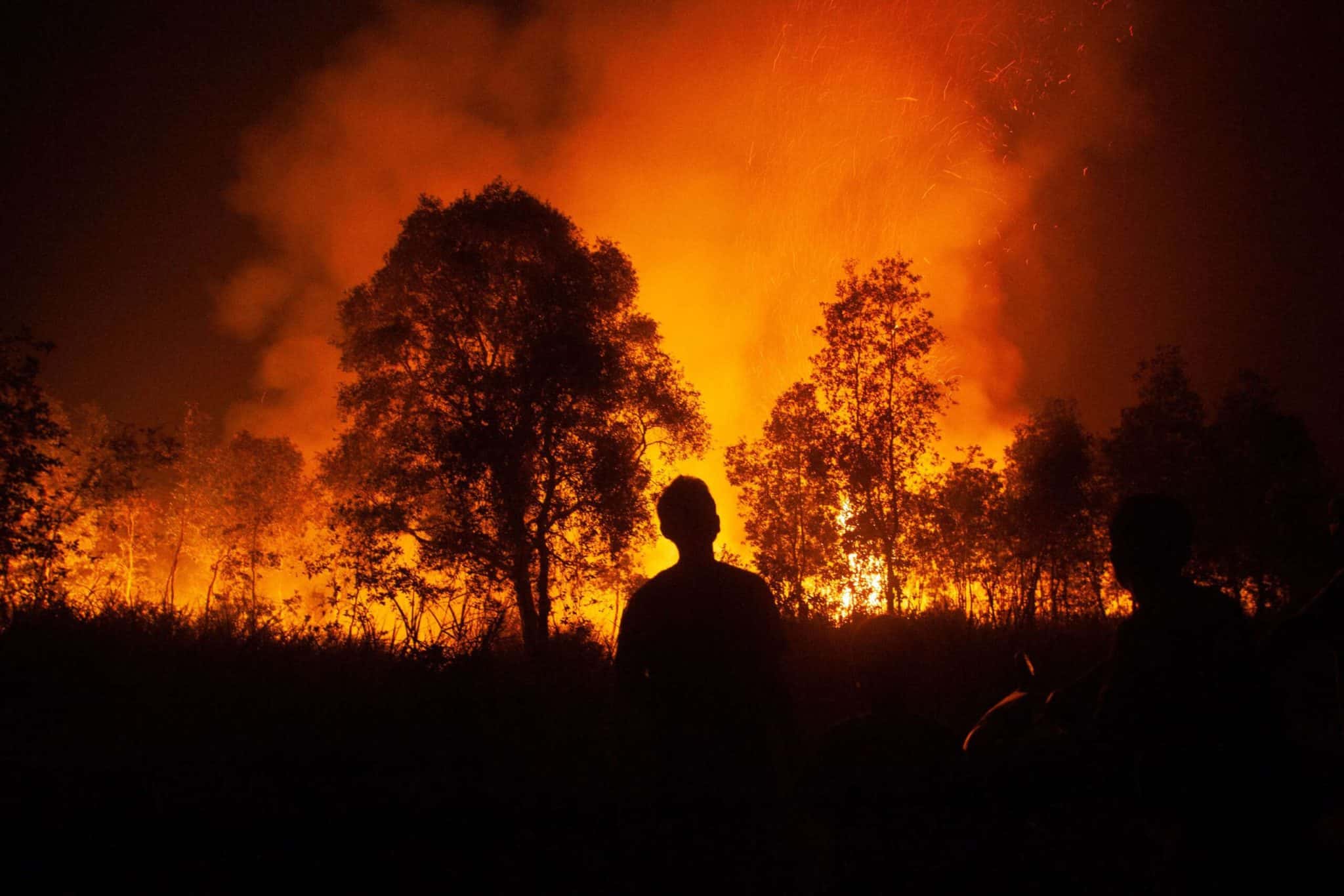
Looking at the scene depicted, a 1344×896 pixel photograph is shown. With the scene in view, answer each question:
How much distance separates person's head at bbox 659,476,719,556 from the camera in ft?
9.09

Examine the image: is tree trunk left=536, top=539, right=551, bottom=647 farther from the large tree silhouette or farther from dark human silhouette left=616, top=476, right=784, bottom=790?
dark human silhouette left=616, top=476, right=784, bottom=790

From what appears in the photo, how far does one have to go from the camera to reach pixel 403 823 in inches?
109

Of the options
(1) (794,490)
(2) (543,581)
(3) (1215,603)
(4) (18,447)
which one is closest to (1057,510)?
(1) (794,490)

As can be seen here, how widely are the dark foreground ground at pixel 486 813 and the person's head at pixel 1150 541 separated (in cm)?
68

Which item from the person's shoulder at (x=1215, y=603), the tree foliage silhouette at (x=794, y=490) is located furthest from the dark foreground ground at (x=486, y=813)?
the tree foliage silhouette at (x=794, y=490)

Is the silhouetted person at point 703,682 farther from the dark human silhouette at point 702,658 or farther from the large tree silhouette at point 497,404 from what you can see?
the large tree silhouette at point 497,404

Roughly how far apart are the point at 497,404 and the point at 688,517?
15.3 metres

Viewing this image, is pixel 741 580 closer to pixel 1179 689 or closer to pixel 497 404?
pixel 1179 689

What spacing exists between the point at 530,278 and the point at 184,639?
1414cm

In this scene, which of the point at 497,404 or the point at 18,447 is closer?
the point at 18,447

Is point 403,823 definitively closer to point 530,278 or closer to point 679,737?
point 679,737

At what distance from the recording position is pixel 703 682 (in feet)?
8.56

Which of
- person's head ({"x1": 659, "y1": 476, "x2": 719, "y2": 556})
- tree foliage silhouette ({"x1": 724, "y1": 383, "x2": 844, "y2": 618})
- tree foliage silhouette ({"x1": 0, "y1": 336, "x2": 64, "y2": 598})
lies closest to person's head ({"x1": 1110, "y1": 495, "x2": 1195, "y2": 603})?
person's head ({"x1": 659, "y1": 476, "x2": 719, "y2": 556})

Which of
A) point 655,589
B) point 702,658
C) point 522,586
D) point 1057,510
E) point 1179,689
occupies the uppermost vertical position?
point 1057,510
